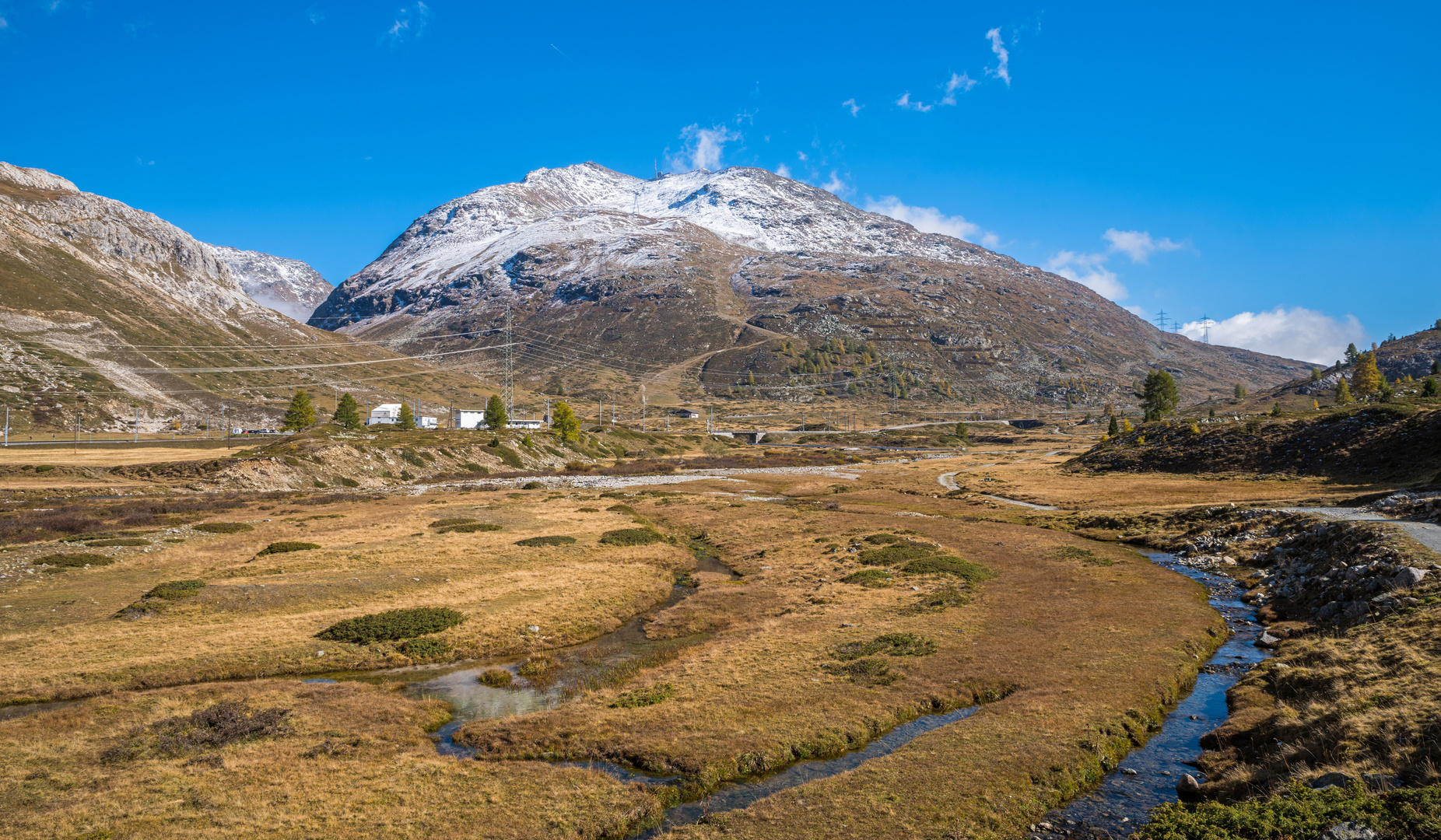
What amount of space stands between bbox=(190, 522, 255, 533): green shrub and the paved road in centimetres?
7789

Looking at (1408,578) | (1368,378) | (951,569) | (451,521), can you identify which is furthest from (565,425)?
(1368,378)

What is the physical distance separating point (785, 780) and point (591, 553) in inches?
1325

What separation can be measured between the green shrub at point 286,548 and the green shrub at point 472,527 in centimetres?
1031

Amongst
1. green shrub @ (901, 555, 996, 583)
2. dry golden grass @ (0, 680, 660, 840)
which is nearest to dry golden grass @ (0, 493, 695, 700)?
dry golden grass @ (0, 680, 660, 840)

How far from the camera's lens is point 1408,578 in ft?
87.8

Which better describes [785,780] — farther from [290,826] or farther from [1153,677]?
[1153,677]

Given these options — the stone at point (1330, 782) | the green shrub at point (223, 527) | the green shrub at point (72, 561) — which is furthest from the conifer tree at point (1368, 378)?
the green shrub at point (72, 561)

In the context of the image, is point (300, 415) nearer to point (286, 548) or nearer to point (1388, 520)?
point (286, 548)

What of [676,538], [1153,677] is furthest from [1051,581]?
[676,538]

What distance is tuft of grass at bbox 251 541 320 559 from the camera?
46.5 meters

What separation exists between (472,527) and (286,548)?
1432 centimetres

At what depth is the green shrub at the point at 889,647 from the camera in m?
26.4

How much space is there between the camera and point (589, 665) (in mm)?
27141

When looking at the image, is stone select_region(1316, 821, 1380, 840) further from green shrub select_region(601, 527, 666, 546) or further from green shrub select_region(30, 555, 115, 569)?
green shrub select_region(30, 555, 115, 569)
